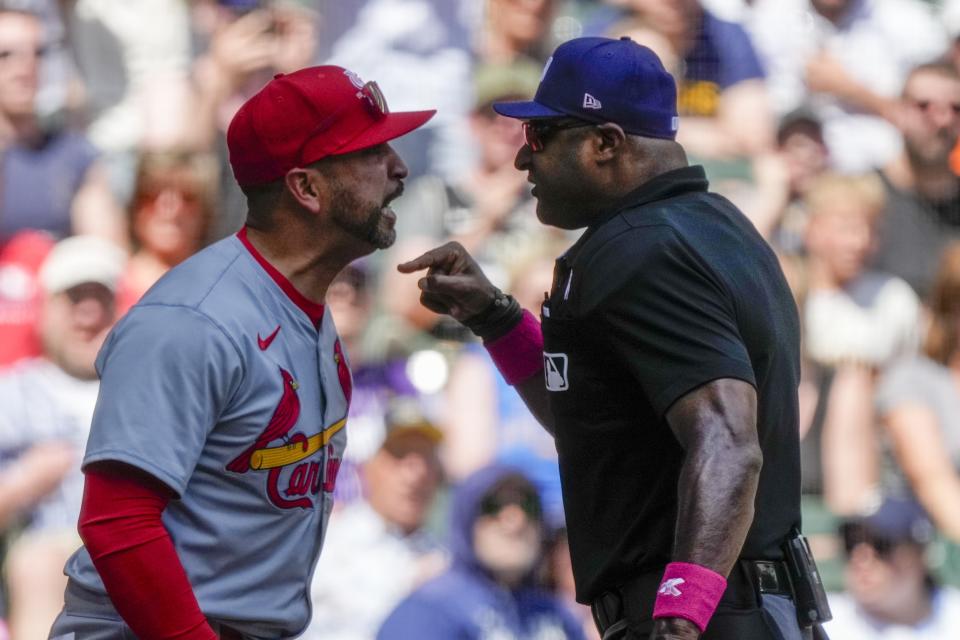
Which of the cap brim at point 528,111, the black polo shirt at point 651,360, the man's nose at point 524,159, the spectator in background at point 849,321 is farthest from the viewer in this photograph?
the spectator in background at point 849,321

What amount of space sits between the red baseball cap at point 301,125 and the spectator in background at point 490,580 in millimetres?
2162

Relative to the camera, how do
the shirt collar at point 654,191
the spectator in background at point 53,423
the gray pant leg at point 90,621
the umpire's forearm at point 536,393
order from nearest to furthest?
the gray pant leg at point 90,621 < the shirt collar at point 654,191 < the umpire's forearm at point 536,393 < the spectator in background at point 53,423

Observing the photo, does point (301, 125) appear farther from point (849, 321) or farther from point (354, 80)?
point (849, 321)

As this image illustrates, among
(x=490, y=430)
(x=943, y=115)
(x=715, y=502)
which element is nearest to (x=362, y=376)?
A: (x=490, y=430)

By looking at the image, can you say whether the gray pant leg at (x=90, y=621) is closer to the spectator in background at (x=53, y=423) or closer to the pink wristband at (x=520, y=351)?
the pink wristband at (x=520, y=351)

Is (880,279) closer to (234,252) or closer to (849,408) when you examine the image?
(849,408)

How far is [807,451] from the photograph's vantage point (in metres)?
4.83

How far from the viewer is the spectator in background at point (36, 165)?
4645 mm

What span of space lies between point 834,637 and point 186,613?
3.00 m

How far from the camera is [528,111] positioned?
2699 millimetres

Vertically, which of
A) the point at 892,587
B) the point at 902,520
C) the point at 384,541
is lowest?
the point at 892,587

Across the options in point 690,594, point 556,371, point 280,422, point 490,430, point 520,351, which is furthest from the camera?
point 490,430

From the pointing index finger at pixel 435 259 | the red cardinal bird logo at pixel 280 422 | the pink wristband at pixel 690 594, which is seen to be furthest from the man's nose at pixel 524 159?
the pink wristband at pixel 690 594

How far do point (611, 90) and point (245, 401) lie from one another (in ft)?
2.80
